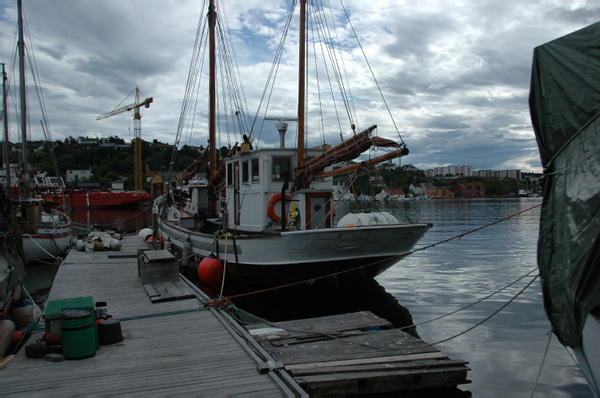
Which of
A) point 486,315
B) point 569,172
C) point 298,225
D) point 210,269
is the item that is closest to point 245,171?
point 298,225

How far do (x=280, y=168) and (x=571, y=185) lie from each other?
10515 millimetres

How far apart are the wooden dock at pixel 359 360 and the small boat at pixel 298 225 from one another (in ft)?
11.4

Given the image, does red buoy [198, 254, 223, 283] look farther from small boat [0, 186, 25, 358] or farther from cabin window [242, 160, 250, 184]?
small boat [0, 186, 25, 358]

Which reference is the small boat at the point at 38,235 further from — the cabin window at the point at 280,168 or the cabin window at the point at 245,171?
the cabin window at the point at 280,168

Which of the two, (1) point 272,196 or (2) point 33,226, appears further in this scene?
(2) point 33,226

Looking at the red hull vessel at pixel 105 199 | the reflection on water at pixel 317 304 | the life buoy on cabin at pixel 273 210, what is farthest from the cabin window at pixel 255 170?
the red hull vessel at pixel 105 199

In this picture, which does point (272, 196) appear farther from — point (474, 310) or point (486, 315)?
point (486, 315)

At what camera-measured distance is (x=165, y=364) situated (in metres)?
5.64

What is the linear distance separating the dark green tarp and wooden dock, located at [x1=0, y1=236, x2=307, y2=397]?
3029 millimetres

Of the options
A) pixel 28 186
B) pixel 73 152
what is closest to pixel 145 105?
pixel 73 152

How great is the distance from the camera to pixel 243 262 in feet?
42.8

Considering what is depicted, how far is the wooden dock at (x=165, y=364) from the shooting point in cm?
486

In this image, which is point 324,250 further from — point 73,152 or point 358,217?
point 73,152

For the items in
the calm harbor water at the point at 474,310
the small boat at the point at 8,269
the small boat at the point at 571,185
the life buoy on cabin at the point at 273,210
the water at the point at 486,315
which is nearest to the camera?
the small boat at the point at 571,185
